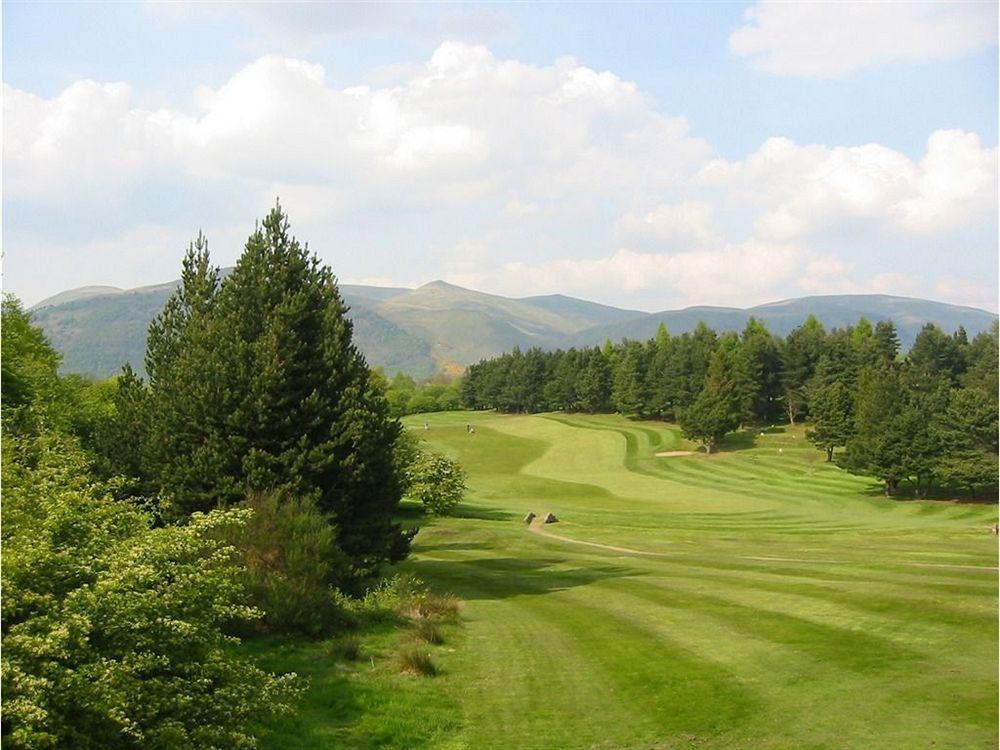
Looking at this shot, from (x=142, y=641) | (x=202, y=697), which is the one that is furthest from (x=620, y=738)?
(x=142, y=641)

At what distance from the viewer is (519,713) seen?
16.1 m

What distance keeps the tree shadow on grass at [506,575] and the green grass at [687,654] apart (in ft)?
0.55

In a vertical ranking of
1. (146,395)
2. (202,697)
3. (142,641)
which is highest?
(146,395)

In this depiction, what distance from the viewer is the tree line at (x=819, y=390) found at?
→ 82000mm

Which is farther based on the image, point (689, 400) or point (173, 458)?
point (689, 400)

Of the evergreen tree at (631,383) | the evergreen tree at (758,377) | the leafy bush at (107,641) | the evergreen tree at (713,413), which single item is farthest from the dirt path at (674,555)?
the evergreen tree at (631,383)

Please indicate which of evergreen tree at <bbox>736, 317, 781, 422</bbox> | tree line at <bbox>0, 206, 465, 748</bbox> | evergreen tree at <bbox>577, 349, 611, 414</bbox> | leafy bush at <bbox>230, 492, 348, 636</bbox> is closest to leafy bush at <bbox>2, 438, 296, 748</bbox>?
tree line at <bbox>0, 206, 465, 748</bbox>

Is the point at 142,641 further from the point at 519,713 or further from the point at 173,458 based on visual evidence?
the point at 173,458

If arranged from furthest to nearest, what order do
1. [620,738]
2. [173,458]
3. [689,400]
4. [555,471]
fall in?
[689,400] < [555,471] < [173,458] < [620,738]

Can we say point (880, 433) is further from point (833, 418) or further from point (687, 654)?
point (687, 654)

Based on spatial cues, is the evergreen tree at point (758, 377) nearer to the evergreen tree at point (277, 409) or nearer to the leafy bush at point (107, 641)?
the evergreen tree at point (277, 409)

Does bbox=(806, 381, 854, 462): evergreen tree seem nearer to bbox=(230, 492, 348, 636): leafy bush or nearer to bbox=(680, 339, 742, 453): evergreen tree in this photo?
bbox=(680, 339, 742, 453): evergreen tree

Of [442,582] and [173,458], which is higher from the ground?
[173,458]

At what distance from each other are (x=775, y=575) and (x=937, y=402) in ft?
219
